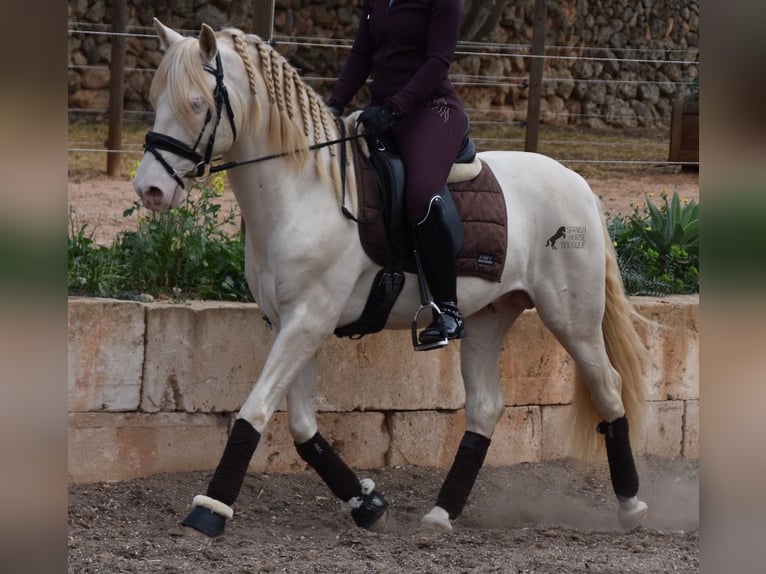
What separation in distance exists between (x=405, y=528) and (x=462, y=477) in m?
0.35

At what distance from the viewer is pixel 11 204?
0.86 metres

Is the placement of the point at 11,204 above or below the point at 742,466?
above

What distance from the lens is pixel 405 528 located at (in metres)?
4.91

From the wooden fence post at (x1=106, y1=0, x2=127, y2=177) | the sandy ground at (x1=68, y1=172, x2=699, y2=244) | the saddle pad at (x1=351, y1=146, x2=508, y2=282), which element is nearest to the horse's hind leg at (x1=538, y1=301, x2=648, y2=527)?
the saddle pad at (x1=351, y1=146, x2=508, y2=282)

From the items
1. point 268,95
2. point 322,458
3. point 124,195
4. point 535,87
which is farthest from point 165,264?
point 535,87

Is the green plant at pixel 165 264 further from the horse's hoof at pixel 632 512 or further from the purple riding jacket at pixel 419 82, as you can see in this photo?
the horse's hoof at pixel 632 512

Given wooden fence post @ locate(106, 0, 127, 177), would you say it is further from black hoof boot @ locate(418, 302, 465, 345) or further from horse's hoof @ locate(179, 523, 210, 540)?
horse's hoof @ locate(179, 523, 210, 540)

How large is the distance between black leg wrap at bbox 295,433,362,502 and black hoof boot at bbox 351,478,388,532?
0.09 ft

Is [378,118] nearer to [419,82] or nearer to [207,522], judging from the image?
[419,82]

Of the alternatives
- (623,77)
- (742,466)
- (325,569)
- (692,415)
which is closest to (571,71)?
(623,77)

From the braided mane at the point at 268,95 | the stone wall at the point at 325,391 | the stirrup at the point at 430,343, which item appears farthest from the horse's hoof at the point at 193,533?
the braided mane at the point at 268,95

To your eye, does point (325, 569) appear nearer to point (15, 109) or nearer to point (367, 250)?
point (367, 250)

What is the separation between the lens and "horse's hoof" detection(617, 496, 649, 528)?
5.12m

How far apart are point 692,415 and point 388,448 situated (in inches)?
71.8
